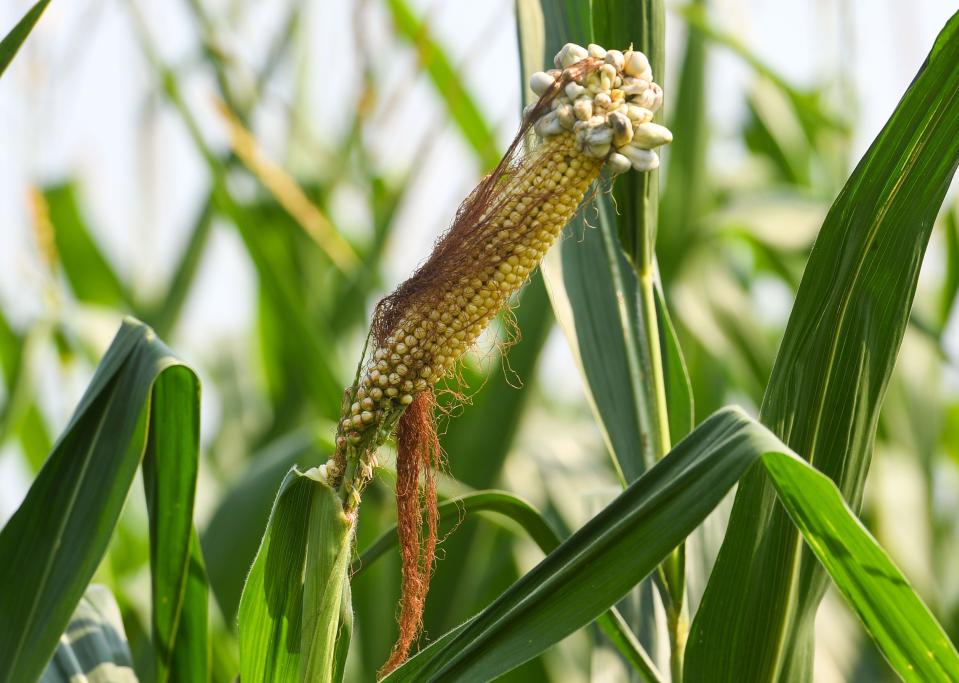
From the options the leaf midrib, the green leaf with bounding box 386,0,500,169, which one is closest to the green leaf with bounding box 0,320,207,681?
the leaf midrib

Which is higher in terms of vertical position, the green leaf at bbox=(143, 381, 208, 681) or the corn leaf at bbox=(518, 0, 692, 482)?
the corn leaf at bbox=(518, 0, 692, 482)

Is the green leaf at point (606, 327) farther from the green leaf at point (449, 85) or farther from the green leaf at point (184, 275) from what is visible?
the green leaf at point (184, 275)

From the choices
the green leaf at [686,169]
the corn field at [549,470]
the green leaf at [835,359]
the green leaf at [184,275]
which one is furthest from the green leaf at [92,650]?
the green leaf at [686,169]

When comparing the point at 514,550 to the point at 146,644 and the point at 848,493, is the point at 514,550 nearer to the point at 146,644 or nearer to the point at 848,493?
the point at 146,644

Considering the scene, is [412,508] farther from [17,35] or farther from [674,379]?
[17,35]

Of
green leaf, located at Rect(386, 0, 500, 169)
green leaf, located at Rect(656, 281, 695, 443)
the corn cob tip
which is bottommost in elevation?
green leaf, located at Rect(656, 281, 695, 443)

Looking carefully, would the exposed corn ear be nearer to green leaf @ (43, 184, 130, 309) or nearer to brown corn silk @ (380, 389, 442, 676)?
brown corn silk @ (380, 389, 442, 676)

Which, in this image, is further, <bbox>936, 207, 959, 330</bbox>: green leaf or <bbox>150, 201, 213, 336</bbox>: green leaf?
<bbox>150, 201, 213, 336</bbox>: green leaf

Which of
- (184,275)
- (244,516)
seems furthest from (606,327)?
(184,275)
